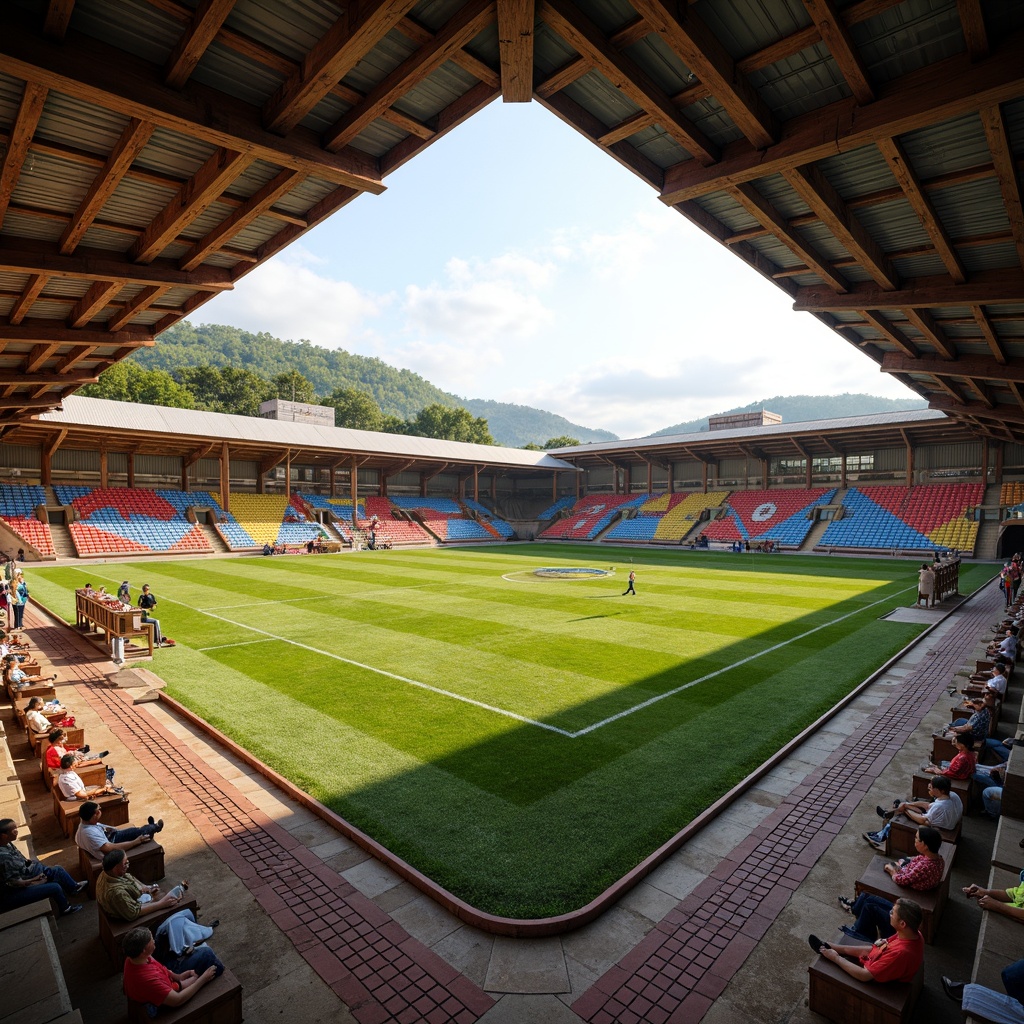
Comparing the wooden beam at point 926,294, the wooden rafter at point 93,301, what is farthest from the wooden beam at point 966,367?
the wooden rafter at point 93,301

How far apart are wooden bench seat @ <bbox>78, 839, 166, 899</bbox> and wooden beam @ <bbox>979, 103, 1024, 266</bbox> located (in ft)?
35.2

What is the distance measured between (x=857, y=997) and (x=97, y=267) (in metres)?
12.7

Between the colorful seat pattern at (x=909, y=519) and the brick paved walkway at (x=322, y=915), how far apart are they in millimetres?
43035

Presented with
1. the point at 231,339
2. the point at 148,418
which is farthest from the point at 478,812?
the point at 231,339

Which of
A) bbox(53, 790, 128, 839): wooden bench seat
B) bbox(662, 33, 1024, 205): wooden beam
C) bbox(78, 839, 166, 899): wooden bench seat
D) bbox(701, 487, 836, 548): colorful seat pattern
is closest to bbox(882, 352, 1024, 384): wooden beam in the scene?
bbox(662, 33, 1024, 205): wooden beam

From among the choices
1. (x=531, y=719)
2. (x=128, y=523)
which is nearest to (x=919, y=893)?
(x=531, y=719)

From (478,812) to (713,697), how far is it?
240 inches

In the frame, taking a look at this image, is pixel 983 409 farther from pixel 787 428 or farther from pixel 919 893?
pixel 787 428

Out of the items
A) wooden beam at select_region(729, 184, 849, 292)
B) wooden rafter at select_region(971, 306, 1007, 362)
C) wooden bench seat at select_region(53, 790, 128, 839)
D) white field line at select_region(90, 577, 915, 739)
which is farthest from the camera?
wooden rafter at select_region(971, 306, 1007, 362)

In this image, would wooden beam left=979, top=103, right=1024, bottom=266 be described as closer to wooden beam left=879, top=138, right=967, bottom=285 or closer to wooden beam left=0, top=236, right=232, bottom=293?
wooden beam left=879, top=138, right=967, bottom=285

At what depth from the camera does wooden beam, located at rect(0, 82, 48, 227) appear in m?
5.39

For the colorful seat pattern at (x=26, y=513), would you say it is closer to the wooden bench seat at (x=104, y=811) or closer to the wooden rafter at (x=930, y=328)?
the wooden bench seat at (x=104, y=811)

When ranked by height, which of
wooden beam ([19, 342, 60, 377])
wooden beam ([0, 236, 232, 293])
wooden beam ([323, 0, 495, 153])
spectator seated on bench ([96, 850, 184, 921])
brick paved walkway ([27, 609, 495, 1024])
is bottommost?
brick paved walkway ([27, 609, 495, 1024])

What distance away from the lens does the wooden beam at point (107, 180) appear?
624 centimetres
